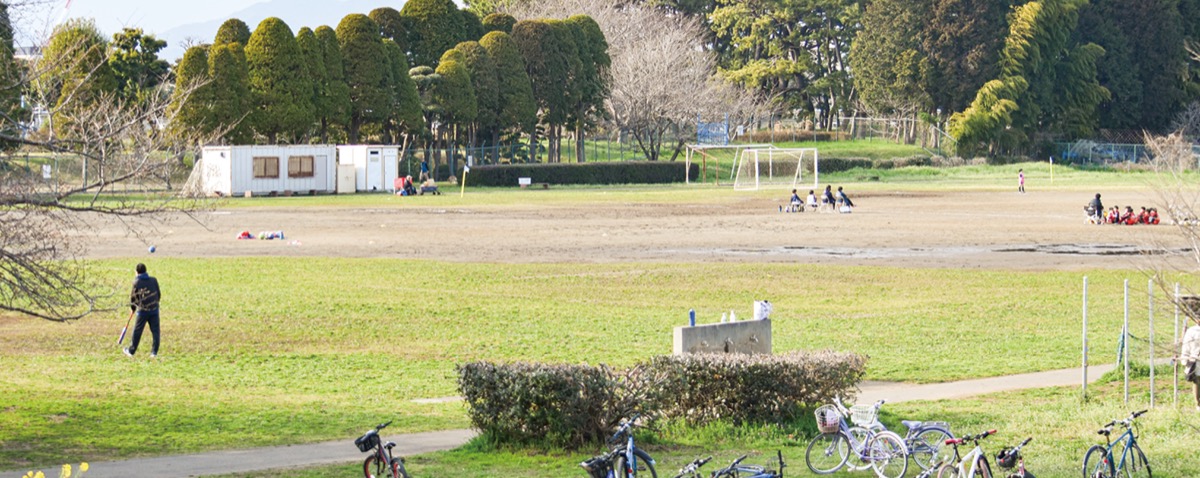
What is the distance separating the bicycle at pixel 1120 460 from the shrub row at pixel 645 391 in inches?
134

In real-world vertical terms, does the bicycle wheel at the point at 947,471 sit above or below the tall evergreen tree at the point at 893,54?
below

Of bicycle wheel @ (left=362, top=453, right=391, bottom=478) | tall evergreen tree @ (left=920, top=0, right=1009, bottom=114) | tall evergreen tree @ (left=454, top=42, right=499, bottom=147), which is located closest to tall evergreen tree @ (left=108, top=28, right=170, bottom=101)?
tall evergreen tree @ (left=454, top=42, right=499, bottom=147)

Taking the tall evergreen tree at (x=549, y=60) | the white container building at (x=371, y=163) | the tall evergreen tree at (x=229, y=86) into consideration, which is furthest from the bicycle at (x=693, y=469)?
the tall evergreen tree at (x=549, y=60)

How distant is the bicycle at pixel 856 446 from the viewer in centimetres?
1376

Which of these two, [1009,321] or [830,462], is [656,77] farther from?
[830,462]

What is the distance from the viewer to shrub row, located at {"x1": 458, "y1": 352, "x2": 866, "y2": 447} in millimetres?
15055

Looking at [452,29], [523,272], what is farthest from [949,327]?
[452,29]

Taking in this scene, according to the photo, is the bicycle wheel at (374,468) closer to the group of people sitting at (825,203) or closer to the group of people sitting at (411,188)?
the group of people sitting at (825,203)

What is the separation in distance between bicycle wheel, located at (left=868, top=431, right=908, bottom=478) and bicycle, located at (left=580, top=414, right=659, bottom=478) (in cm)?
270

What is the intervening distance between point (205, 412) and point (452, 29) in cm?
7703

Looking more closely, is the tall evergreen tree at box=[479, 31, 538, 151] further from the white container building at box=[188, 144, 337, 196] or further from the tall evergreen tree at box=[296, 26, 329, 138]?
the white container building at box=[188, 144, 337, 196]

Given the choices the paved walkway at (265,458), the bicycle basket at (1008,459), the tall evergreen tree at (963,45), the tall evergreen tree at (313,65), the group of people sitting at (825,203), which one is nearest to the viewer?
the bicycle basket at (1008,459)

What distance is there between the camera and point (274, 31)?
256ft

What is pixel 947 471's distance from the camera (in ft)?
41.2
